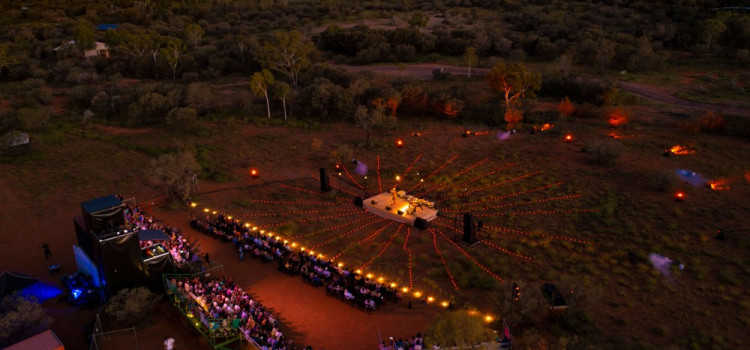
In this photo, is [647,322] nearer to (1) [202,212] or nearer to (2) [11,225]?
(1) [202,212]

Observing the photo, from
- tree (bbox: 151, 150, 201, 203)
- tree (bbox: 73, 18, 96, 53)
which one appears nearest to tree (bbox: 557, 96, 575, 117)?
tree (bbox: 151, 150, 201, 203)

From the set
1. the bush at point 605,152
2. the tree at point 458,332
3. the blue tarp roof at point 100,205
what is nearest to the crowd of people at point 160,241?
the blue tarp roof at point 100,205

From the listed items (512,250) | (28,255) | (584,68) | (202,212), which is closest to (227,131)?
(202,212)

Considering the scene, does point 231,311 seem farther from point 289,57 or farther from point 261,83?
point 289,57

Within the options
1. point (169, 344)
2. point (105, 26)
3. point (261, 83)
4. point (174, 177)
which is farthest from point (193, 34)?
point (169, 344)

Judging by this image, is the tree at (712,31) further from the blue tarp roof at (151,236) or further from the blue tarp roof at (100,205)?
the blue tarp roof at (100,205)
